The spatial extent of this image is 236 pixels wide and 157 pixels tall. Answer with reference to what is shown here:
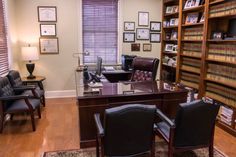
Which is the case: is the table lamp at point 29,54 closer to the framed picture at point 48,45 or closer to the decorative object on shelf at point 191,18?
the framed picture at point 48,45

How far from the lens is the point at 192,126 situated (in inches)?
81.4

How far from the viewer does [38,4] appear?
467 centimetres

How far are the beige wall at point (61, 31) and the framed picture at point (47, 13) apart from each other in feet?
0.23

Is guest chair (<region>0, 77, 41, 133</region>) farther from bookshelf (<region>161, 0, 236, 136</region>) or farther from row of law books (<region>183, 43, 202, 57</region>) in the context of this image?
row of law books (<region>183, 43, 202, 57</region>)

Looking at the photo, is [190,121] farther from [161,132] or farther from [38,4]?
[38,4]

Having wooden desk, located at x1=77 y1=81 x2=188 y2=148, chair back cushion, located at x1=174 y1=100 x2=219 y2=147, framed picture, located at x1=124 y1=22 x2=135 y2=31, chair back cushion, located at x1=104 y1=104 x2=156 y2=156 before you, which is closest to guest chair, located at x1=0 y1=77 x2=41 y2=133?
wooden desk, located at x1=77 y1=81 x2=188 y2=148

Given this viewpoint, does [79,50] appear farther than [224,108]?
Yes

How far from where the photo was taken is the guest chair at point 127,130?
5.79 feet

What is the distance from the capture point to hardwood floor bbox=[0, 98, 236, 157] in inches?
107

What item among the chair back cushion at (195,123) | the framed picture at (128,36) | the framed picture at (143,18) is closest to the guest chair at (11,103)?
the chair back cushion at (195,123)

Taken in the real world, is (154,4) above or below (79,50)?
above

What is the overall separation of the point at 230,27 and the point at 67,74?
3.55 metres

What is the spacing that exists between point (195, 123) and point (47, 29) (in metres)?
3.91

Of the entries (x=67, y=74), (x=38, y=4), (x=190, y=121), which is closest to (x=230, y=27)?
(x=190, y=121)
